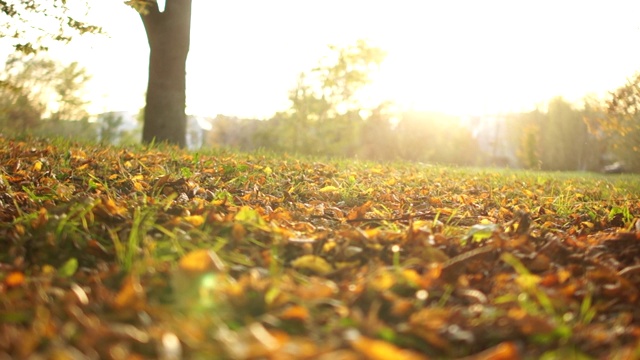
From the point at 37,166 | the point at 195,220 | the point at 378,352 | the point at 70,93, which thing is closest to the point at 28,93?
the point at 70,93

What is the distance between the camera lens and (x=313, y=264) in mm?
1865

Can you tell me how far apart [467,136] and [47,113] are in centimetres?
1993

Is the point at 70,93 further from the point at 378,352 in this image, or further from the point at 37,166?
the point at 378,352

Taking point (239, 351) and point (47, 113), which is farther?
point (47, 113)

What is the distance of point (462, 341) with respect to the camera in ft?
4.35

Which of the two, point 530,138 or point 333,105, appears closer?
point 530,138

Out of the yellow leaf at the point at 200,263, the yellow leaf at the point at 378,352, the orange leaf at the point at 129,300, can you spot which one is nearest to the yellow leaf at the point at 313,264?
the yellow leaf at the point at 200,263

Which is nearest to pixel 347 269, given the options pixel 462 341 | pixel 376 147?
pixel 462 341

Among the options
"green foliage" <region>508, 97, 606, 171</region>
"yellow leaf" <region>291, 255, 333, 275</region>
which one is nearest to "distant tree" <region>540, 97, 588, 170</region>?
"green foliage" <region>508, 97, 606, 171</region>

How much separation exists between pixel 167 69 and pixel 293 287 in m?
7.72

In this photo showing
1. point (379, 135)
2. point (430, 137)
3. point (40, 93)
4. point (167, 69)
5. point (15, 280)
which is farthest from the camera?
point (379, 135)

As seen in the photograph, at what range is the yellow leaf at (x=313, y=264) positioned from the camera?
1854mm

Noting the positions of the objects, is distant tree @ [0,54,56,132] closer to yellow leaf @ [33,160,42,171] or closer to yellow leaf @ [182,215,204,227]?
yellow leaf @ [33,160,42,171]

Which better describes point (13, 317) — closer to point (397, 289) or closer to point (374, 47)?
point (397, 289)
